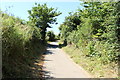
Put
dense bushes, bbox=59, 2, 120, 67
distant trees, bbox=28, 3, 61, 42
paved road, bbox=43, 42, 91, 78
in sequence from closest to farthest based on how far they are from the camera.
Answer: paved road, bbox=43, 42, 91, 78, dense bushes, bbox=59, 2, 120, 67, distant trees, bbox=28, 3, 61, 42

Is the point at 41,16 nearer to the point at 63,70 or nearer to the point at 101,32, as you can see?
the point at 101,32

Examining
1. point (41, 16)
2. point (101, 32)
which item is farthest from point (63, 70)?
point (41, 16)

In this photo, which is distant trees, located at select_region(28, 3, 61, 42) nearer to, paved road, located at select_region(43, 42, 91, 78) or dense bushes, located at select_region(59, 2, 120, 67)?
dense bushes, located at select_region(59, 2, 120, 67)

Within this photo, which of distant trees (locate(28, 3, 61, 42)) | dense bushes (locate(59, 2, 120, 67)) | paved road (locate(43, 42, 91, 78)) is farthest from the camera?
distant trees (locate(28, 3, 61, 42))

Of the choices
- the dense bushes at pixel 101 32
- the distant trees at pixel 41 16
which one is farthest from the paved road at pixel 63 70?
the distant trees at pixel 41 16

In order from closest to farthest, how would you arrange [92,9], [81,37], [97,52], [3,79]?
[3,79] < [97,52] < [92,9] < [81,37]

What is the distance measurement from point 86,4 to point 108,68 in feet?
23.2

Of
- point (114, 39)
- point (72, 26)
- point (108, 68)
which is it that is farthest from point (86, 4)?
point (72, 26)

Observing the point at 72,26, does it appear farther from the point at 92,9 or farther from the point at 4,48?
the point at 4,48

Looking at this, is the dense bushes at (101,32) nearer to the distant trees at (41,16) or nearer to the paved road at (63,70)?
the paved road at (63,70)

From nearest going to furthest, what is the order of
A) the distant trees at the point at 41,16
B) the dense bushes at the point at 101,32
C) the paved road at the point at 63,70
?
the paved road at the point at 63,70
the dense bushes at the point at 101,32
the distant trees at the point at 41,16

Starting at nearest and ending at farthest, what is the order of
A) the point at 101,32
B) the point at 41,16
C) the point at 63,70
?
the point at 63,70 → the point at 101,32 → the point at 41,16

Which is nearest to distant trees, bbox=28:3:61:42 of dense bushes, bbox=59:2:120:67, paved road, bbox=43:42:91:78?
dense bushes, bbox=59:2:120:67

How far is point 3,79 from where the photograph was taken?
432 cm
